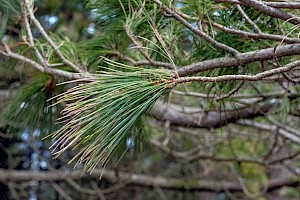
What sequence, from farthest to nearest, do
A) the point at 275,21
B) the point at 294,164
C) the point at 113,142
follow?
1. the point at 294,164
2. the point at 275,21
3. the point at 113,142

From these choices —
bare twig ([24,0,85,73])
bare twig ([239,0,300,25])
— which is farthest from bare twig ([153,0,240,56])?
bare twig ([24,0,85,73])

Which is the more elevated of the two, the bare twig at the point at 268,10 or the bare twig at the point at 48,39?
the bare twig at the point at 268,10

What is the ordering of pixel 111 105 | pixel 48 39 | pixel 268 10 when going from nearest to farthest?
pixel 111 105, pixel 268 10, pixel 48 39

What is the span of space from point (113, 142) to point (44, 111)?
471 mm

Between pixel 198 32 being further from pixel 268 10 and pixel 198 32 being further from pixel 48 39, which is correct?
pixel 48 39

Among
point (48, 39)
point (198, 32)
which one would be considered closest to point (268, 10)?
point (198, 32)

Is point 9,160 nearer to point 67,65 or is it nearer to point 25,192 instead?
point 25,192

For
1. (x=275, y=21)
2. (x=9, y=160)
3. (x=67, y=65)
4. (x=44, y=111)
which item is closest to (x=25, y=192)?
(x=9, y=160)

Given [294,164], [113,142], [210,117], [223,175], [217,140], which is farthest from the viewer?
[223,175]

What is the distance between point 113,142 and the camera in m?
0.66

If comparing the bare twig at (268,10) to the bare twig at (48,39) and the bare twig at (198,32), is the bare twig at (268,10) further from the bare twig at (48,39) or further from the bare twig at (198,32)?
the bare twig at (48,39)

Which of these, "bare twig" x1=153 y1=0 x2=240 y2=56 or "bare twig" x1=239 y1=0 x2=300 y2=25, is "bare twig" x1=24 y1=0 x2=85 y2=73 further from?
"bare twig" x1=239 y1=0 x2=300 y2=25

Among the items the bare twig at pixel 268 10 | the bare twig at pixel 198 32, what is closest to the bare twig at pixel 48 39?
the bare twig at pixel 198 32

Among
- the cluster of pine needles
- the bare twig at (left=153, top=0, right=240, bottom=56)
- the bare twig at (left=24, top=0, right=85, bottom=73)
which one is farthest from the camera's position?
the bare twig at (left=24, top=0, right=85, bottom=73)
